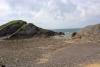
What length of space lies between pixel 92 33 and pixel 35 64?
28449 mm

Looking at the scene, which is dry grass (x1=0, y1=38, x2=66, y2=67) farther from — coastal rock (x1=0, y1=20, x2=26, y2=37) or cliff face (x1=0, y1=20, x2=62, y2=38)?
coastal rock (x1=0, y1=20, x2=26, y2=37)

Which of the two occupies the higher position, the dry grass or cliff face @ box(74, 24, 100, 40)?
cliff face @ box(74, 24, 100, 40)

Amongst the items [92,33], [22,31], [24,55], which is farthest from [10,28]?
[24,55]

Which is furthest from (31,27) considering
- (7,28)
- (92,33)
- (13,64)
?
(13,64)

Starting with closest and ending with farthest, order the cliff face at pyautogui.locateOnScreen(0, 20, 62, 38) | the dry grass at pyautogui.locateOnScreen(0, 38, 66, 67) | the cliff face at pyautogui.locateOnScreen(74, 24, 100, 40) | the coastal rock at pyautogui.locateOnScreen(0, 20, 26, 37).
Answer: the dry grass at pyautogui.locateOnScreen(0, 38, 66, 67), the cliff face at pyautogui.locateOnScreen(74, 24, 100, 40), the cliff face at pyautogui.locateOnScreen(0, 20, 62, 38), the coastal rock at pyautogui.locateOnScreen(0, 20, 26, 37)

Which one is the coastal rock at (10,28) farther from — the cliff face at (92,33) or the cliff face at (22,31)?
the cliff face at (92,33)

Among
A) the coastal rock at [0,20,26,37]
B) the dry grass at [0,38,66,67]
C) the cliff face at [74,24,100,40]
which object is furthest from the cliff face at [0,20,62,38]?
the dry grass at [0,38,66,67]

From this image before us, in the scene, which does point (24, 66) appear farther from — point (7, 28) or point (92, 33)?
point (7, 28)

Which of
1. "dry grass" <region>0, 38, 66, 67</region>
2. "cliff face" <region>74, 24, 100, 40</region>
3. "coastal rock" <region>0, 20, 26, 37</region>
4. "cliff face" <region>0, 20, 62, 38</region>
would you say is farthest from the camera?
"coastal rock" <region>0, 20, 26, 37</region>

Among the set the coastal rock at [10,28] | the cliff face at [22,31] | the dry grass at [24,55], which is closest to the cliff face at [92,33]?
the dry grass at [24,55]

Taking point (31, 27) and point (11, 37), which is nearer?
point (11, 37)

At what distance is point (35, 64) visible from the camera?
22.2 meters

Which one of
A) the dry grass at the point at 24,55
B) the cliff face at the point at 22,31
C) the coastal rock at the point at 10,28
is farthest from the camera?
the coastal rock at the point at 10,28

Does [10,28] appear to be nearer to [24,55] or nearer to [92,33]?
[92,33]
